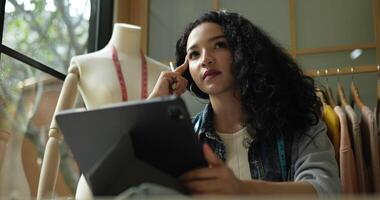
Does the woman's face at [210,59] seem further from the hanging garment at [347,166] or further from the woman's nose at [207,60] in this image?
the hanging garment at [347,166]

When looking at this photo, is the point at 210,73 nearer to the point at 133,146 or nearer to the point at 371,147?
the point at 133,146

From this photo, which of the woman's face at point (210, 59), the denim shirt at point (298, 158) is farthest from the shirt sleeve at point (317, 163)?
the woman's face at point (210, 59)

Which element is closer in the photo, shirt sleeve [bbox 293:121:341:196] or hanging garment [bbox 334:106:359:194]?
shirt sleeve [bbox 293:121:341:196]

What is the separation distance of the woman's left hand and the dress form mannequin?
2.48 ft

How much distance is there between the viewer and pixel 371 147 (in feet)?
5.52

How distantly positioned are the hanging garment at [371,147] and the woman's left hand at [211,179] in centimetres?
99

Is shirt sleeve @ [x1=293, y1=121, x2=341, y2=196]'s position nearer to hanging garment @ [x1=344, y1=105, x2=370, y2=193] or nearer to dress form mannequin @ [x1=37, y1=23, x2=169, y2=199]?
hanging garment @ [x1=344, y1=105, x2=370, y2=193]

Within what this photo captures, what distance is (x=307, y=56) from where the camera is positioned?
232cm

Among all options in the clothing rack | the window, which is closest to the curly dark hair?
the clothing rack

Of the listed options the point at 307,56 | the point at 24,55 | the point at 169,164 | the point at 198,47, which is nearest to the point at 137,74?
the point at 198,47

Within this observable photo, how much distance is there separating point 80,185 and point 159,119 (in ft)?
Result: 2.42

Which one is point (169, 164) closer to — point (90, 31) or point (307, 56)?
point (307, 56)

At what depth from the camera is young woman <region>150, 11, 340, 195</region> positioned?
1241 mm

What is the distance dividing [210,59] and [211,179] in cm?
60
